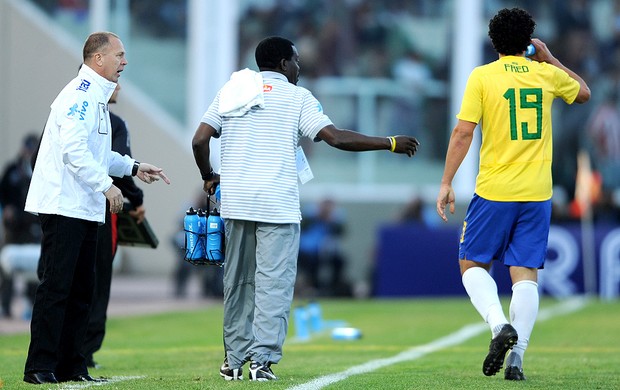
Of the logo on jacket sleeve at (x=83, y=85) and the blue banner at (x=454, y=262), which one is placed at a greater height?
the logo on jacket sleeve at (x=83, y=85)

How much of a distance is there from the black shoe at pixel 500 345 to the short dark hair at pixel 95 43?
9.62ft

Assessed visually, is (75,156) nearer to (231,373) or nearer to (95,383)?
(95,383)

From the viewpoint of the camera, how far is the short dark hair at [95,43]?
27.5 ft

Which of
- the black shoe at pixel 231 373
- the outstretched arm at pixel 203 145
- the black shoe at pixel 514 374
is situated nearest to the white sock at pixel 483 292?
the black shoe at pixel 514 374

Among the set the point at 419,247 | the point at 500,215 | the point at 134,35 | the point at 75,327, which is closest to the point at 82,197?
the point at 75,327

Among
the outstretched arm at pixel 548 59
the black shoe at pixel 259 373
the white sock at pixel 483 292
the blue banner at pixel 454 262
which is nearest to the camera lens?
the black shoe at pixel 259 373

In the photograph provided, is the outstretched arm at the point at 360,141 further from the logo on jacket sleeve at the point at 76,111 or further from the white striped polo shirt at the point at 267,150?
the logo on jacket sleeve at the point at 76,111

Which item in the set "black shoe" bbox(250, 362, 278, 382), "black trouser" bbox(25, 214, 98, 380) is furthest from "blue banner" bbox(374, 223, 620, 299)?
"black trouser" bbox(25, 214, 98, 380)

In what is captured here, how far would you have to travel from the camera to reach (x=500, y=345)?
812 centimetres

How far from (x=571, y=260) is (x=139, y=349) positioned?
1009cm

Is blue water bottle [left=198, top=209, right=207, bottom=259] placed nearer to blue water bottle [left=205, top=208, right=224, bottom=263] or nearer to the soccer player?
blue water bottle [left=205, top=208, right=224, bottom=263]

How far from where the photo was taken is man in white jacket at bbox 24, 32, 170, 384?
801 centimetres

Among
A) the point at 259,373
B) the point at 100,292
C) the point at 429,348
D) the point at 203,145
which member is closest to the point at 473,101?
the point at 203,145

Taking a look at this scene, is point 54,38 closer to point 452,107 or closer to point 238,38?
point 238,38
